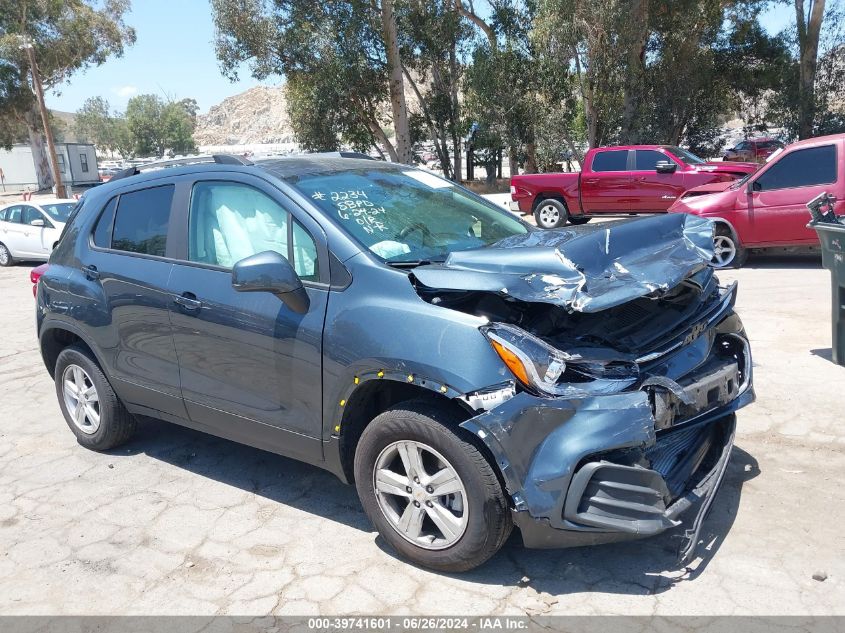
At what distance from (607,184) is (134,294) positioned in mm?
12636

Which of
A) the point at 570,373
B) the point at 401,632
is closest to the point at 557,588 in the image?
the point at 401,632

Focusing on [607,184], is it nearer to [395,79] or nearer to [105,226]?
[395,79]

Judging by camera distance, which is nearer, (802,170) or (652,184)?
(802,170)

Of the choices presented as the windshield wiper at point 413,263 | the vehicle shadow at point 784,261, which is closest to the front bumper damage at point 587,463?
the windshield wiper at point 413,263

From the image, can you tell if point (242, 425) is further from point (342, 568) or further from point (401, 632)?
point (401, 632)

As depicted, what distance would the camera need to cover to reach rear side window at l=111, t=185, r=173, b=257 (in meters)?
4.50

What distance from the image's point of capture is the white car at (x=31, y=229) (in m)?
16.3

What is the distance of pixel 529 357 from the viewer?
2.99 meters

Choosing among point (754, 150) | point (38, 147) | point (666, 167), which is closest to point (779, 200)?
point (666, 167)

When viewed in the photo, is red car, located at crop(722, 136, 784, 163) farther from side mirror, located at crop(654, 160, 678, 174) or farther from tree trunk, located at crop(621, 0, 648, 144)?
side mirror, located at crop(654, 160, 678, 174)

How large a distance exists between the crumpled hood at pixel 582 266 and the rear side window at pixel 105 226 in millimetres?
2570

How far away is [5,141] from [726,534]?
5019 centimetres

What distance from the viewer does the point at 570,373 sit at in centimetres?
306

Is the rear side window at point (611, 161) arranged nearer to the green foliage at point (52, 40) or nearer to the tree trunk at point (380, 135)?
the tree trunk at point (380, 135)
